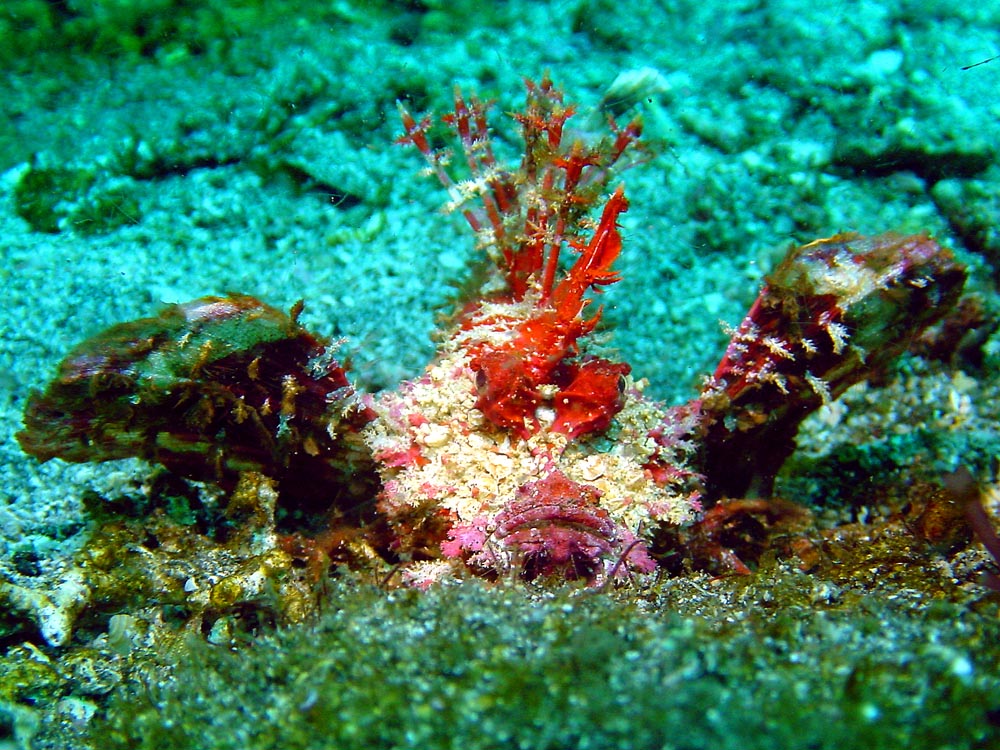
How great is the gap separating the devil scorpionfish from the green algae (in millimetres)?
632

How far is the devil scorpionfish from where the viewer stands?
287cm

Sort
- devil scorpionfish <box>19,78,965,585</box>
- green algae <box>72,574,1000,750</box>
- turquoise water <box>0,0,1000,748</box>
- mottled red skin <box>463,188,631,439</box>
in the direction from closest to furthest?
1. green algae <box>72,574,1000,750</box>
2. devil scorpionfish <box>19,78,965,585</box>
3. mottled red skin <box>463,188,631,439</box>
4. turquoise water <box>0,0,1000,748</box>

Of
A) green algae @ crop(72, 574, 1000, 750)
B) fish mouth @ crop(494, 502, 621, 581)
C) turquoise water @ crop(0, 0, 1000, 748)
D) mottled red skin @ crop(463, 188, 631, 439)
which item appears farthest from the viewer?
turquoise water @ crop(0, 0, 1000, 748)

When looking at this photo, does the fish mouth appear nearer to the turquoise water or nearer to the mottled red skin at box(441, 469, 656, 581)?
the mottled red skin at box(441, 469, 656, 581)

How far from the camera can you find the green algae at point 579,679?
58.9 inches

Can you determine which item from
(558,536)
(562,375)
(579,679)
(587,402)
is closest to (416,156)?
(562,375)

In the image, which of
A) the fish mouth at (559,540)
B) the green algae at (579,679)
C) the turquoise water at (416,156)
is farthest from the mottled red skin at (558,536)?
the turquoise water at (416,156)

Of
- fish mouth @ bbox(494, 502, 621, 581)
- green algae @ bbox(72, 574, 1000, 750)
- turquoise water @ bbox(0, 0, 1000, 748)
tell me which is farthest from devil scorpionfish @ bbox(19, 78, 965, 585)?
turquoise water @ bbox(0, 0, 1000, 748)

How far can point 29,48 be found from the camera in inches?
193

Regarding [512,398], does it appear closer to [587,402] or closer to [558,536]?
[587,402]

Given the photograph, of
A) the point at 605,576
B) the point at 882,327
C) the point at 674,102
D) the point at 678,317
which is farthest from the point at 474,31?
the point at 605,576

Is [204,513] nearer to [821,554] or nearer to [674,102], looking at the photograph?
[821,554]

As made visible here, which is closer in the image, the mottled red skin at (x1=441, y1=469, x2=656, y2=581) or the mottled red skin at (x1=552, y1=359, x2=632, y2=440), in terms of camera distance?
the mottled red skin at (x1=441, y1=469, x2=656, y2=581)

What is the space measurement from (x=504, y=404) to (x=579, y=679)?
1535mm
